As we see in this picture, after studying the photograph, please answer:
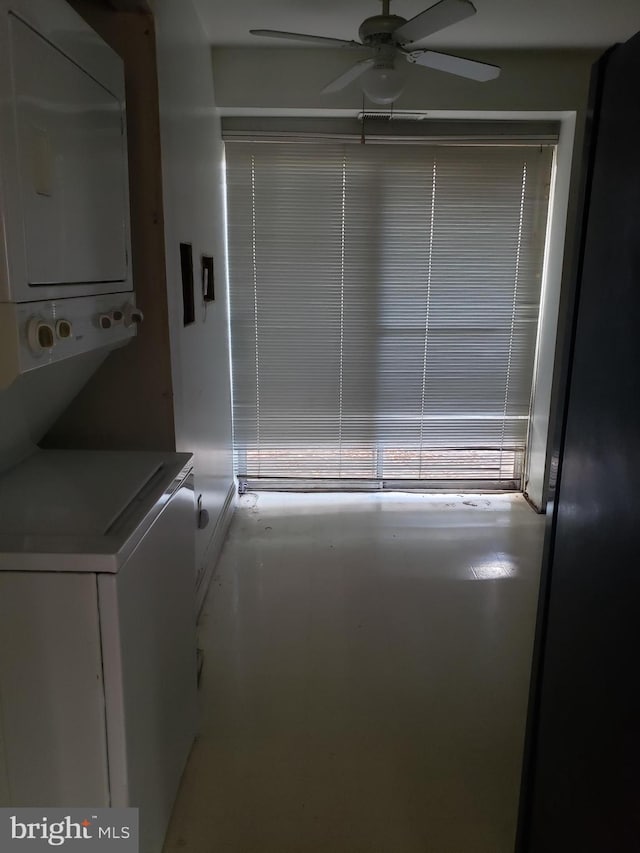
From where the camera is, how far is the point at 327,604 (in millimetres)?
2682

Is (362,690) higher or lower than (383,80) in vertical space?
lower

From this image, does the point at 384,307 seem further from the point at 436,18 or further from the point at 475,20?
the point at 436,18

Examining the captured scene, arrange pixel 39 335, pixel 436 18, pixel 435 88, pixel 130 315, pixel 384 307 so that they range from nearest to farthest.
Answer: pixel 39 335, pixel 130 315, pixel 436 18, pixel 435 88, pixel 384 307

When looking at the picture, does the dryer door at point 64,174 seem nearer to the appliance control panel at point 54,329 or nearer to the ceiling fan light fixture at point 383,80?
the appliance control panel at point 54,329

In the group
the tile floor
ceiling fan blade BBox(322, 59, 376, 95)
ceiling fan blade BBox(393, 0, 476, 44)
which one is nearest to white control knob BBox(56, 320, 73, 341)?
the tile floor

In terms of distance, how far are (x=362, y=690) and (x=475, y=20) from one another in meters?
2.91

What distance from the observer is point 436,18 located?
6.38 feet

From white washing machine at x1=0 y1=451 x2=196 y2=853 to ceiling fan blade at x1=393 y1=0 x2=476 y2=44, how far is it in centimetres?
175

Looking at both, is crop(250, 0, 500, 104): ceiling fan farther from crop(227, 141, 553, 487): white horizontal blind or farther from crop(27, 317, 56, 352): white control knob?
crop(27, 317, 56, 352): white control knob

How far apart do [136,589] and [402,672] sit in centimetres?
138

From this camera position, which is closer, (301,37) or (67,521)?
(67,521)

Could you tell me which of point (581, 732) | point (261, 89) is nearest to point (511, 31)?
point (261, 89)

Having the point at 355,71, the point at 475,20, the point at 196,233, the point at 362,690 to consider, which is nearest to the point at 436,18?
the point at 355,71

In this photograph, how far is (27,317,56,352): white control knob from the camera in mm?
1047
